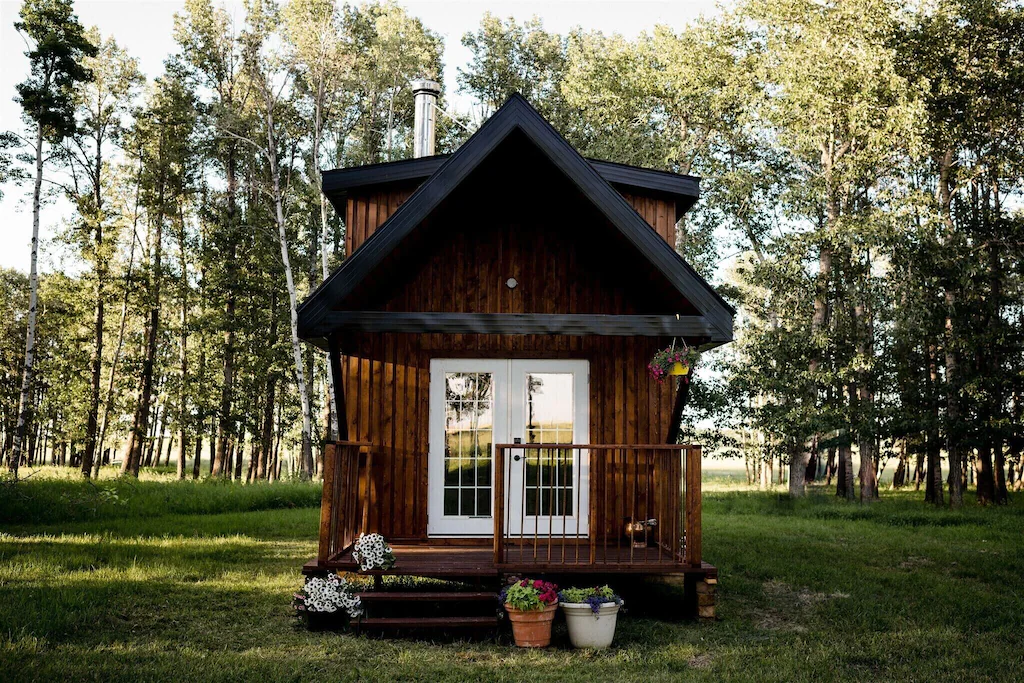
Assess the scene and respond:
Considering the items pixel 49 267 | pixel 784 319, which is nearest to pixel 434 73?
pixel 784 319

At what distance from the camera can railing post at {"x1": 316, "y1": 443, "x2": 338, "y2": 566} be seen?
6957mm

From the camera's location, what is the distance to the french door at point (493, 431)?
8.89 m

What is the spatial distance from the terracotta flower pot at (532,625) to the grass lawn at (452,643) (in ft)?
0.62

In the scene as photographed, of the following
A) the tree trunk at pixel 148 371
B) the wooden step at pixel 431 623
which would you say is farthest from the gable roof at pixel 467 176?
the tree trunk at pixel 148 371

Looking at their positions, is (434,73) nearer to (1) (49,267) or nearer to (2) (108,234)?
(2) (108,234)

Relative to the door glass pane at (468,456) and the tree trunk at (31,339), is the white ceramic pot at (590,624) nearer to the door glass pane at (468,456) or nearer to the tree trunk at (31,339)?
the door glass pane at (468,456)

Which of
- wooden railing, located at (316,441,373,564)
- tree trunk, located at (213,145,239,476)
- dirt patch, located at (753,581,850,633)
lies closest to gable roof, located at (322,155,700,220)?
wooden railing, located at (316,441,373,564)

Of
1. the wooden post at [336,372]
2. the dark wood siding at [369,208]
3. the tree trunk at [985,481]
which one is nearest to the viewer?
the wooden post at [336,372]

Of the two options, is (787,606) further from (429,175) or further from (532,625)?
(429,175)

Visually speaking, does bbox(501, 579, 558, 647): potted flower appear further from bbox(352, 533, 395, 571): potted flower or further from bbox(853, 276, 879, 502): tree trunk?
bbox(853, 276, 879, 502): tree trunk

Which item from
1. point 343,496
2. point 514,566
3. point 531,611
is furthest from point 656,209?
point 531,611

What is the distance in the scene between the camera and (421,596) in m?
6.86

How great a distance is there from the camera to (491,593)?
6.98 m

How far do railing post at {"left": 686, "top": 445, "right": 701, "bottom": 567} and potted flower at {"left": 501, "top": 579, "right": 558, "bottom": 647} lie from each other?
1.36 meters
